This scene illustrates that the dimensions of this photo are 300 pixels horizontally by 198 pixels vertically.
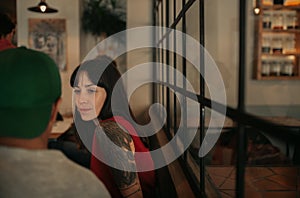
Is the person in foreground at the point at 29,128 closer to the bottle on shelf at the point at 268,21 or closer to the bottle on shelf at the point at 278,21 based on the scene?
the bottle on shelf at the point at 278,21

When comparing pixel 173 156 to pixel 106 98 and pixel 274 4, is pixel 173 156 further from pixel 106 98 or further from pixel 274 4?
pixel 274 4

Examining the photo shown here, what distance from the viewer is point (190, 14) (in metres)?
1.51

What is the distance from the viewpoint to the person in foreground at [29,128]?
60 centimetres

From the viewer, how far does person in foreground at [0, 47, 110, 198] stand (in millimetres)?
598

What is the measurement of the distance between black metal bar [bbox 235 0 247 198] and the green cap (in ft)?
1.28

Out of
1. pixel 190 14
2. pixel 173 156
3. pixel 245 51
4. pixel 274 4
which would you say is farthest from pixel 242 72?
pixel 274 4

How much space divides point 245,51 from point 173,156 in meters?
1.10

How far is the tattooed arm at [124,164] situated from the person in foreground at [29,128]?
0.35 metres

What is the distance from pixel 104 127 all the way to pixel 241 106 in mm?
405

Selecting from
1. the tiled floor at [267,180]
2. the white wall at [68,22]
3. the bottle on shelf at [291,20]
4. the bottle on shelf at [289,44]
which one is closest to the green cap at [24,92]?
the tiled floor at [267,180]

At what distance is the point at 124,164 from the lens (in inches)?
38.9

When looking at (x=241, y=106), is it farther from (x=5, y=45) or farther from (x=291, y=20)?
(x=291, y=20)

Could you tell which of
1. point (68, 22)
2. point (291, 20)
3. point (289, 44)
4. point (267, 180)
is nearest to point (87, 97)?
point (267, 180)

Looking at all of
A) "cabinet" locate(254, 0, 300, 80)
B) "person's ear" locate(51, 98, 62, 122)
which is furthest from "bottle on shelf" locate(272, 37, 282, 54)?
"person's ear" locate(51, 98, 62, 122)
